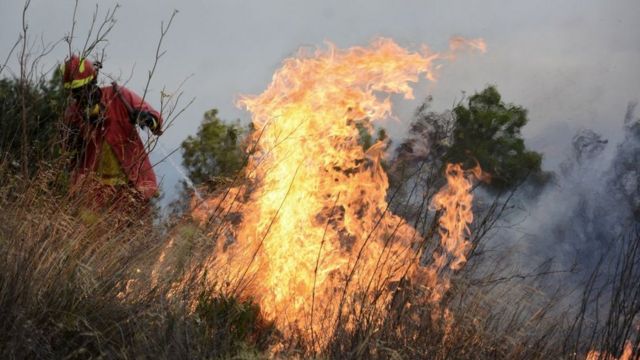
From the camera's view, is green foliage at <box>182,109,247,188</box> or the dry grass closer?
the dry grass

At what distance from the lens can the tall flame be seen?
3904mm

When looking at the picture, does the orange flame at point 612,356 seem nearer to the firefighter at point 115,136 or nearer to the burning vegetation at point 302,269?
the burning vegetation at point 302,269

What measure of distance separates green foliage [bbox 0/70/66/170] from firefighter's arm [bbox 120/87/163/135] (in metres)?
0.47

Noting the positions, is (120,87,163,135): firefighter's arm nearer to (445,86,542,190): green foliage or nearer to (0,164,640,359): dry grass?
(0,164,640,359): dry grass

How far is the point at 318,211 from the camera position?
4.38 meters

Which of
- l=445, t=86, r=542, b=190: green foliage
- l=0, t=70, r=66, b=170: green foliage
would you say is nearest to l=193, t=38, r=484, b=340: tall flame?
l=0, t=70, r=66, b=170: green foliage

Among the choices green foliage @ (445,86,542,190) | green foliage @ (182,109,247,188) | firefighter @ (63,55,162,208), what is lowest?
firefighter @ (63,55,162,208)

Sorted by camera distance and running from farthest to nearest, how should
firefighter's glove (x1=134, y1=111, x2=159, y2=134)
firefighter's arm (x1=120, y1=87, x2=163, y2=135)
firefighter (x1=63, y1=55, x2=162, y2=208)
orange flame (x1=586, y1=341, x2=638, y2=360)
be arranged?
firefighter (x1=63, y1=55, x2=162, y2=208), firefighter's glove (x1=134, y1=111, x2=159, y2=134), firefighter's arm (x1=120, y1=87, x2=163, y2=135), orange flame (x1=586, y1=341, x2=638, y2=360)

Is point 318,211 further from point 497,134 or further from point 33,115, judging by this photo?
point 497,134

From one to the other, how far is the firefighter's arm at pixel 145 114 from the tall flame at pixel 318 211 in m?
0.64

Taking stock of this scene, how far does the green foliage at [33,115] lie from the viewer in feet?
16.3

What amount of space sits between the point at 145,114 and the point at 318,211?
1529 millimetres

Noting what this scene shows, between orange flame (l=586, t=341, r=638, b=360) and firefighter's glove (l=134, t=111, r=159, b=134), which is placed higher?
firefighter's glove (l=134, t=111, r=159, b=134)

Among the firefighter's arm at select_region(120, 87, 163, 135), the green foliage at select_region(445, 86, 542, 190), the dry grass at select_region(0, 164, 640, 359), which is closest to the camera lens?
the dry grass at select_region(0, 164, 640, 359)
